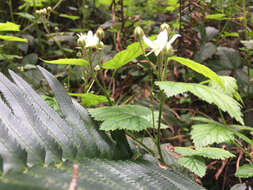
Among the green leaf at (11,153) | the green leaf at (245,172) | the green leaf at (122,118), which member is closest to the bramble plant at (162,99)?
the green leaf at (122,118)

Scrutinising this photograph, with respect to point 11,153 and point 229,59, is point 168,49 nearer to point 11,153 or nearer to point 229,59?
point 11,153

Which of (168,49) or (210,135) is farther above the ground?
(168,49)

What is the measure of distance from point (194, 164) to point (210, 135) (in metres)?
0.17

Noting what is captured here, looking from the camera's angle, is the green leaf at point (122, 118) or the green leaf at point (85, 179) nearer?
the green leaf at point (85, 179)

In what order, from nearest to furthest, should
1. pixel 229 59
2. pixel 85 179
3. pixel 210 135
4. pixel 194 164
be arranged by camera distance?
pixel 85 179 < pixel 194 164 < pixel 210 135 < pixel 229 59

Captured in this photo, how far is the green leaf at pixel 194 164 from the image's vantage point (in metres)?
0.82

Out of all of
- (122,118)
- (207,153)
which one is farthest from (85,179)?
(207,153)

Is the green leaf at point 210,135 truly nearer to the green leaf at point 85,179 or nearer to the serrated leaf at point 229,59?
the green leaf at point 85,179

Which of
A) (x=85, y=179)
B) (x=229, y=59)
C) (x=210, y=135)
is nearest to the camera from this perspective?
(x=85, y=179)

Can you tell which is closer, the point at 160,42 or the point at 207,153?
the point at 160,42

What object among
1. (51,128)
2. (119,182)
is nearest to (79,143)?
(51,128)

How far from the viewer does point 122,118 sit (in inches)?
30.0

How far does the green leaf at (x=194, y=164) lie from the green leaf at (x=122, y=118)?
0.71 feet

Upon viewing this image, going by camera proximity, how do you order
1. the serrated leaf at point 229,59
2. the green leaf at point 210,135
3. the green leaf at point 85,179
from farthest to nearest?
the serrated leaf at point 229,59 → the green leaf at point 210,135 → the green leaf at point 85,179
